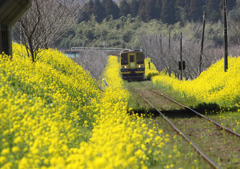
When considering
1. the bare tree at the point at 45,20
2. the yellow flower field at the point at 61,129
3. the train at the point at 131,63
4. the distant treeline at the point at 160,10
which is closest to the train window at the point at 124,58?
the train at the point at 131,63

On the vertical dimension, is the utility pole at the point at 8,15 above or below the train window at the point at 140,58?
above

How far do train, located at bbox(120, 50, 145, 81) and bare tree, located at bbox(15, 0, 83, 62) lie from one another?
52.3 ft

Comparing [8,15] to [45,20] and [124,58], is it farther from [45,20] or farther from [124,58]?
[124,58]

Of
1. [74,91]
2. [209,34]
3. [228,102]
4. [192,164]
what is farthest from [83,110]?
[209,34]

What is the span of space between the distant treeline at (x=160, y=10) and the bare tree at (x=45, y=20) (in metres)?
104

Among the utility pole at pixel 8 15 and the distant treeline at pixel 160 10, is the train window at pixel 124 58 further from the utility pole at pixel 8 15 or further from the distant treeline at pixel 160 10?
the distant treeline at pixel 160 10

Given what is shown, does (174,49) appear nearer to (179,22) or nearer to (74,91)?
(74,91)

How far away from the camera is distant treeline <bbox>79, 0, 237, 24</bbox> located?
124m

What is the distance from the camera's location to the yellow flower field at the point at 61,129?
14.6ft

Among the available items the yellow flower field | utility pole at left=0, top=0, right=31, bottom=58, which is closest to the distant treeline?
utility pole at left=0, top=0, right=31, bottom=58

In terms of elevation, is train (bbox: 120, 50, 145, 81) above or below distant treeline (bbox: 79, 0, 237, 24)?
below

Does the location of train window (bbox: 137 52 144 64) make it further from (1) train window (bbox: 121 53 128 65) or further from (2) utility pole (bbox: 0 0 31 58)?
(2) utility pole (bbox: 0 0 31 58)

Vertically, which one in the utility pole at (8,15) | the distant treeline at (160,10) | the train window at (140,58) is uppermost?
the distant treeline at (160,10)

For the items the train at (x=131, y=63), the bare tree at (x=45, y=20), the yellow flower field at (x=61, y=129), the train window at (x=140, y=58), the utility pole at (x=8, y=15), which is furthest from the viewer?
the train window at (x=140, y=58)
